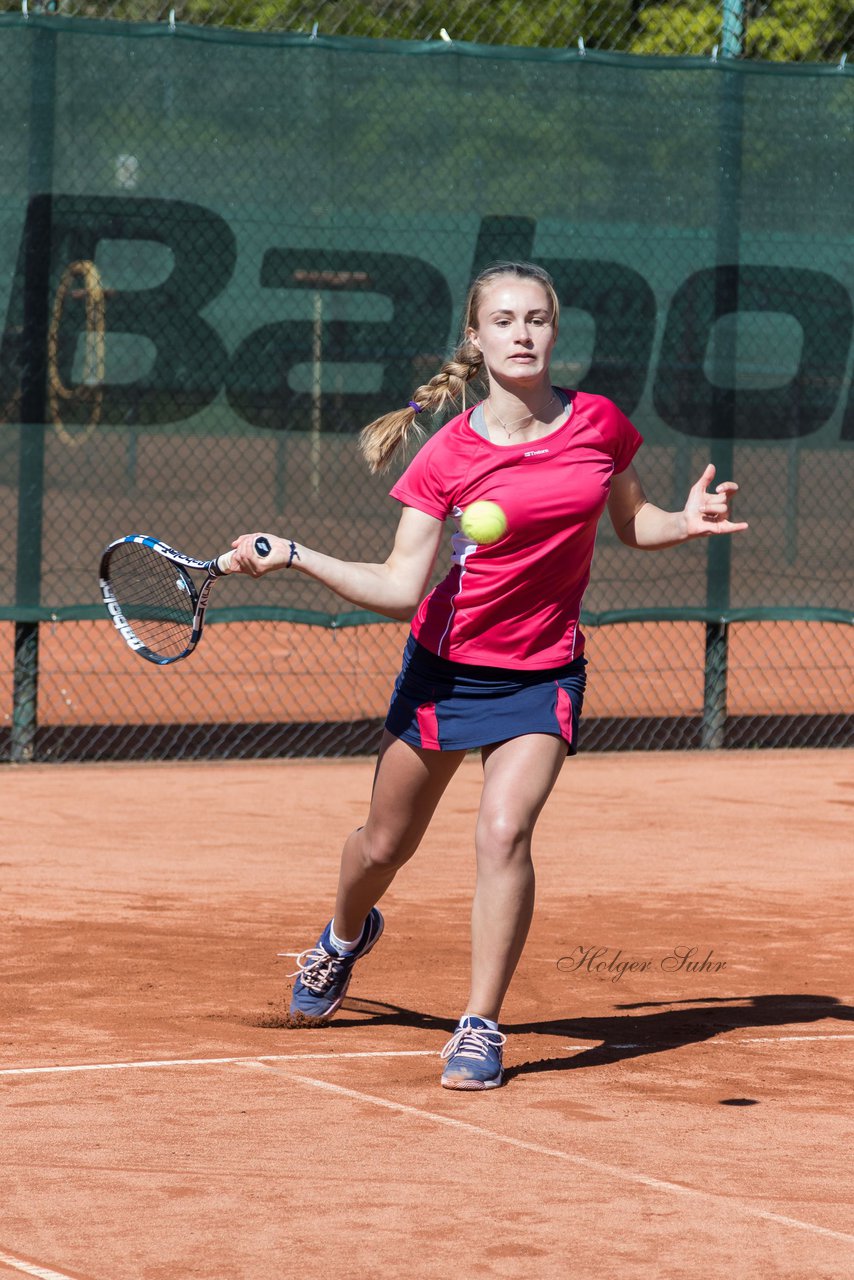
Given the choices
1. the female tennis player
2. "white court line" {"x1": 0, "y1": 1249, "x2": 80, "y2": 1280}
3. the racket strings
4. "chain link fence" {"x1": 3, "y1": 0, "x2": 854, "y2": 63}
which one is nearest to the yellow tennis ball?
the female tennis player

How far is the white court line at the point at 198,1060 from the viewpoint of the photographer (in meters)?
4.44

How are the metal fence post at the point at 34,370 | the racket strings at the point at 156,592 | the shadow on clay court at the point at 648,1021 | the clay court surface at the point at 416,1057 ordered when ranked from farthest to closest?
the metal fence post at the point at 34,370, the racket strings at the point at 156,592, the shadow on clay court at the point at 648,1021, the clay court surface at the point at 416,1057

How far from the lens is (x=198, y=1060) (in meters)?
4.54

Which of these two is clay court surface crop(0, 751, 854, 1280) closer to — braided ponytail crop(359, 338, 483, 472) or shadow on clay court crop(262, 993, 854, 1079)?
shadow on clay court crop(262, 993, 854, 1079)

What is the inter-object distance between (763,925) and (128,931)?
1.97m

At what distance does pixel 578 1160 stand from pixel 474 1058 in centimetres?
55

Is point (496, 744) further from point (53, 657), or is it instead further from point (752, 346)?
point (53, 657)

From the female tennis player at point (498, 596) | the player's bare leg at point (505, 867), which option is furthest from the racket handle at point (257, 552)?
the player's bare leg at point (505, 867)

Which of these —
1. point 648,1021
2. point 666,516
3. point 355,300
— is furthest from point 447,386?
point 355,300

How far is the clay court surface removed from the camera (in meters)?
3.35

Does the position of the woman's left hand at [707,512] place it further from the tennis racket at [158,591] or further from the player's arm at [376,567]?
the tennis racket at [158,591]

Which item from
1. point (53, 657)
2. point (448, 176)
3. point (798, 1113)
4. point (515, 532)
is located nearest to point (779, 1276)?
point (798, 1113)

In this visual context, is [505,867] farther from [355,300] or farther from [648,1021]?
[355,300]

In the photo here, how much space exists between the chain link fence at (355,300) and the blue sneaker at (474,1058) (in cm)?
482
